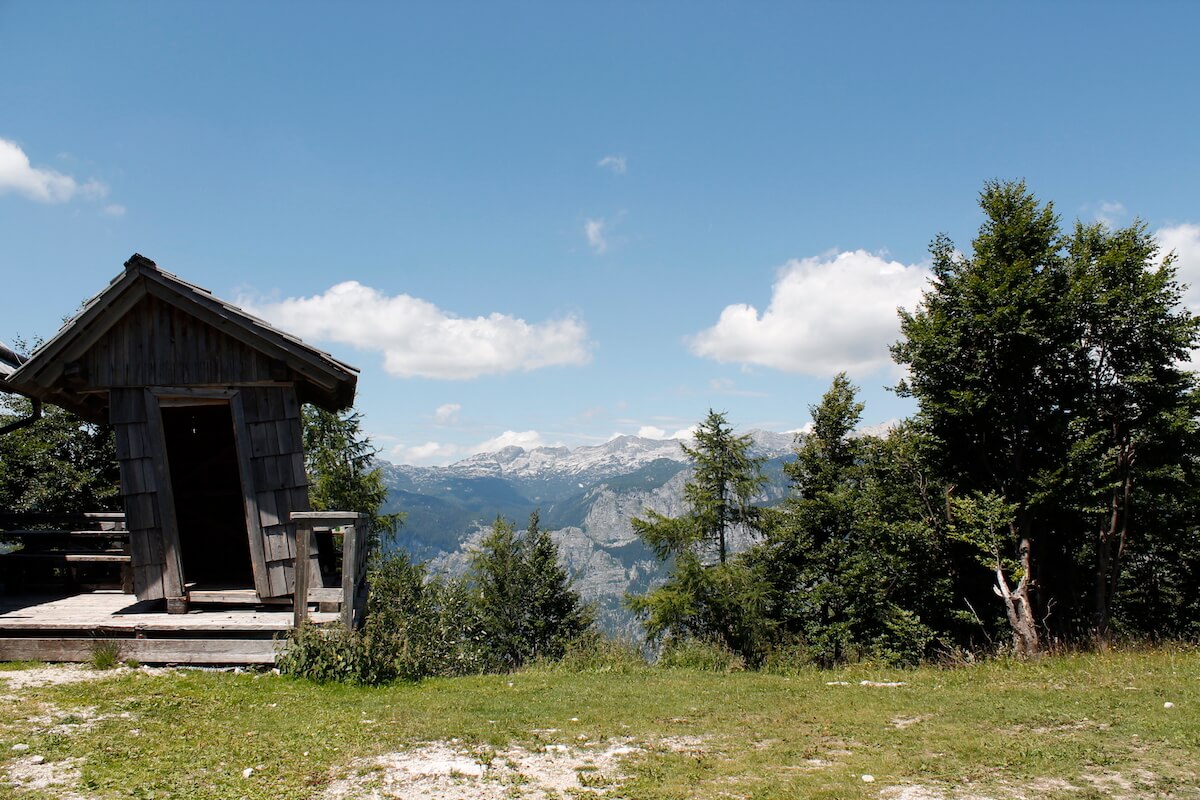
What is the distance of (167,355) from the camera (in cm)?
1162

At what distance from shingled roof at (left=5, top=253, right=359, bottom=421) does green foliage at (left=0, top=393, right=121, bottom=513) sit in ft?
50.3

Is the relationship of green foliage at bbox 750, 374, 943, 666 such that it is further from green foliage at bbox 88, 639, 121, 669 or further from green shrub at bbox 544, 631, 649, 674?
Answer: green foliage at bbox 88, 639, 121, 669

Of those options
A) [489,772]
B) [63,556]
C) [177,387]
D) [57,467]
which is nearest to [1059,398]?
[489,772]

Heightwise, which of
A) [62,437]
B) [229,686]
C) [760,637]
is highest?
[62,437]

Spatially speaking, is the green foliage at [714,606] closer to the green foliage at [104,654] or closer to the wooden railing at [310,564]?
the wooden railing at [310,564]

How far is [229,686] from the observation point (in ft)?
29.9

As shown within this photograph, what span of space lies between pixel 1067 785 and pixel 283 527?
37.4ft

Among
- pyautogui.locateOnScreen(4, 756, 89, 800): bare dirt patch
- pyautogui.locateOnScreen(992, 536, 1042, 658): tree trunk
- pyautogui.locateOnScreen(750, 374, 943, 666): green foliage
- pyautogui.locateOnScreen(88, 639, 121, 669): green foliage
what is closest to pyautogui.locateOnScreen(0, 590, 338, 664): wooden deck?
pyautogui.locateOnScreen(88, 639, 121, 669): green foliage

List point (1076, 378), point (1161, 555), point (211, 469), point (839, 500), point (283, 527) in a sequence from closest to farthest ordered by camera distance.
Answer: point (283, 527)
point (211, 469)
point (1076, 378)
point (1161, 555)
point (839, 500)

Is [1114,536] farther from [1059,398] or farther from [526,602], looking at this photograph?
[526,602]

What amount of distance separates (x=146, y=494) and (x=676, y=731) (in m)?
9.81

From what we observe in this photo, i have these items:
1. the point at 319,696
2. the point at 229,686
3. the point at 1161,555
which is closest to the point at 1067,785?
the point at 319,696

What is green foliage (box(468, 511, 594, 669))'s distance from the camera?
49.9m

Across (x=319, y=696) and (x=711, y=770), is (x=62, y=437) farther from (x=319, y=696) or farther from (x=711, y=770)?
(x=711, y=770)
